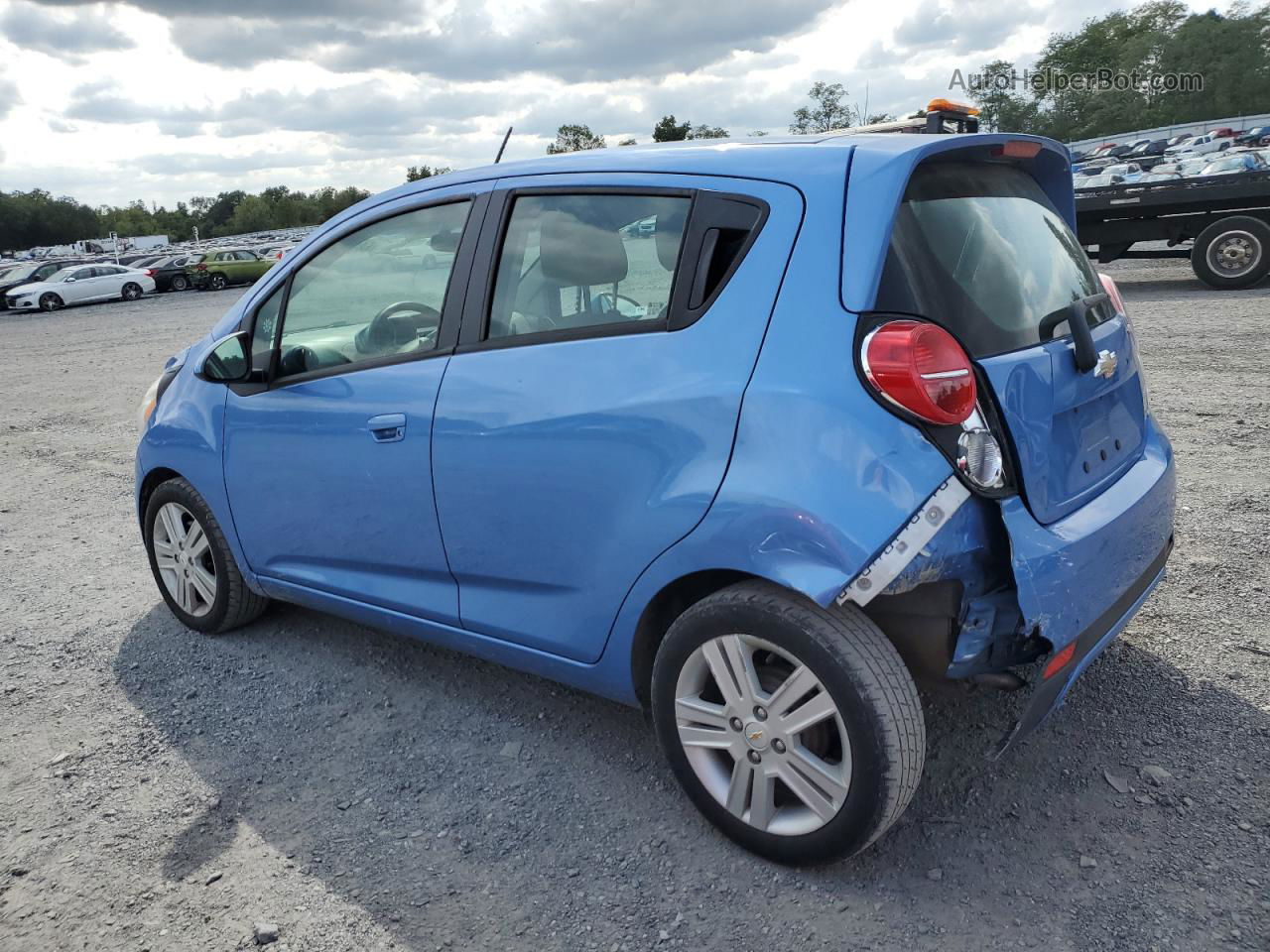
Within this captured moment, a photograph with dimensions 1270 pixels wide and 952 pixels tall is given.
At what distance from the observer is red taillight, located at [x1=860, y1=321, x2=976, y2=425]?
2.28m

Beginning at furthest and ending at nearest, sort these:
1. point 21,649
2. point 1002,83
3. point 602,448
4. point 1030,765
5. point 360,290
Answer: point 1002,83
point 21,649
point 360,290
point 1030,765
point 602,448

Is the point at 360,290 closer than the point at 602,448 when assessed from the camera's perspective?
No

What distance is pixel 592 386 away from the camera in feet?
8.84

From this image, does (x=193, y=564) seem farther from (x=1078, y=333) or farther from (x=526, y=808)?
(x=1078, y=333)

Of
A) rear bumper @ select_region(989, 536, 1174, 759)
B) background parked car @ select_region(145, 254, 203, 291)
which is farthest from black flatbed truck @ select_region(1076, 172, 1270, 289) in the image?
background parked car @ select_region(145, 254, 203, 291)

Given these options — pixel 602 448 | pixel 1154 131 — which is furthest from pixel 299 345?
pixel 1154 131

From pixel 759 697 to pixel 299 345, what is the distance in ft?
6.78

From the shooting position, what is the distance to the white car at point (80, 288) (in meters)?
30.3

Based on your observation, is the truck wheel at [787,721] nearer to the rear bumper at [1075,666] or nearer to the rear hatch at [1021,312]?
the rear bumper at [1075,666]

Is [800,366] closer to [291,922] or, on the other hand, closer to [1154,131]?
[291,922]

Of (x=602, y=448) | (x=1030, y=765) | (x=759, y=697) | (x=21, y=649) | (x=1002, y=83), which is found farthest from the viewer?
→ (x=1002, y=83)

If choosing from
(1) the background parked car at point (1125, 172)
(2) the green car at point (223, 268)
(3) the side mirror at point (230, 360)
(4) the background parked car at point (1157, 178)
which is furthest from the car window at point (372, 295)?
(2) the green car at point (223, 268)

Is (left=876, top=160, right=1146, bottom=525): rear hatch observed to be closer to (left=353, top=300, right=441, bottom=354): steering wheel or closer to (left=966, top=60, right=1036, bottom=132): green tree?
(left=353, top=300, right=441, bottom=354): steering wheel

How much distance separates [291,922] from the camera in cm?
251
